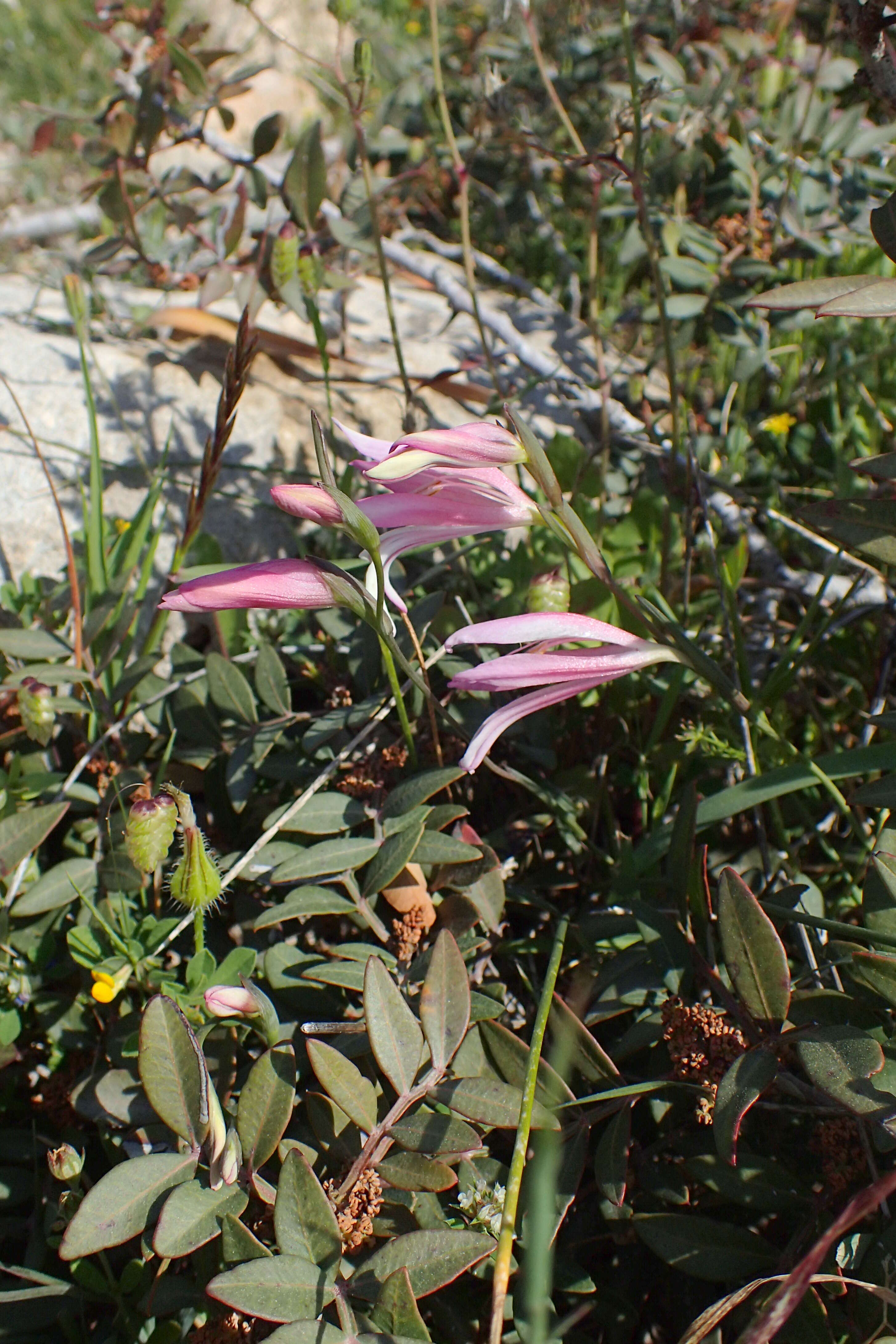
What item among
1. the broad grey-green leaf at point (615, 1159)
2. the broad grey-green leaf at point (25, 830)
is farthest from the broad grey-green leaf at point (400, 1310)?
the broad grey-green leaf at point (25, 830)

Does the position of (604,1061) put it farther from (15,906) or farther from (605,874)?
(15,906)

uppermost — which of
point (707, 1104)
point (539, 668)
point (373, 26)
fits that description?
point (373, 26)

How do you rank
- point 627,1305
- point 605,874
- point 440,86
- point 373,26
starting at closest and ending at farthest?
1. point 627,1305
2. point 605,874
3. point 440,86
4. point 373,26

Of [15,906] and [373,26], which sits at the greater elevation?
[373,26]

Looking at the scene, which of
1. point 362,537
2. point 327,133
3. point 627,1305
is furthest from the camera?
point 327,133

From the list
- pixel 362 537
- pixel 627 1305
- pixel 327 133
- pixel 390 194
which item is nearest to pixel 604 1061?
pixel 627 1305

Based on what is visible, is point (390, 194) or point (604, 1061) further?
point (390, 194)

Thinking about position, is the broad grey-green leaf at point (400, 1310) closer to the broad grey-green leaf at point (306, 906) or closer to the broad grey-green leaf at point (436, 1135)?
the broad grey-green leaf at point (436, 1135)
